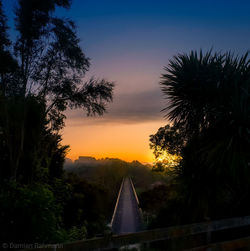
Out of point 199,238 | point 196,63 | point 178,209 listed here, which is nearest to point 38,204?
point 199,238

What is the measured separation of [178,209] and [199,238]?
293 cm

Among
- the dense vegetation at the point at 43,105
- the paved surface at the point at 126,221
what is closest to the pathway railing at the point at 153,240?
the dense vegetation at the point at 43,105

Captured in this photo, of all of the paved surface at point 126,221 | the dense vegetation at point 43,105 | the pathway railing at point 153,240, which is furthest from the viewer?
the paved surface at point 126,221

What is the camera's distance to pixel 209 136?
34.0 feet

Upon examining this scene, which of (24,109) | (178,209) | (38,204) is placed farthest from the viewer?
(178,209)

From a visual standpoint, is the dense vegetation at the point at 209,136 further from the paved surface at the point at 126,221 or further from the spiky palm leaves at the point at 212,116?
the paved surface at the point at 126,221

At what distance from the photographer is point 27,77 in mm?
10047

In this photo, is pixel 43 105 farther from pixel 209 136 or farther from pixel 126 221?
→ pixel 126 221

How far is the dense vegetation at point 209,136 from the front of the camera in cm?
938

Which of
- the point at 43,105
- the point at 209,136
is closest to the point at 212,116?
the point at 209,136

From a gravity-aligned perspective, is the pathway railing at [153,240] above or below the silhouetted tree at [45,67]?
below

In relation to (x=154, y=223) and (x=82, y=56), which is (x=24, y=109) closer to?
Result: (x=82, y=56)

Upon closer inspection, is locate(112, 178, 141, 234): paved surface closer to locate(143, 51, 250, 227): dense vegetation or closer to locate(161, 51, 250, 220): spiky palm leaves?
locate(143, 51, 250, 227): dense vegetation

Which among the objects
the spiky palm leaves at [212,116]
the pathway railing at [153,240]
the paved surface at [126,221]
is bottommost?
the paved surface at [126,221]
